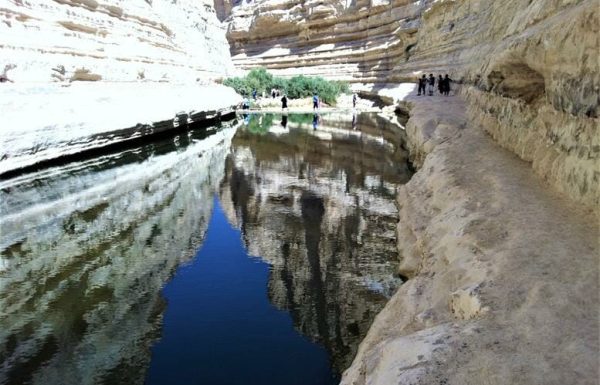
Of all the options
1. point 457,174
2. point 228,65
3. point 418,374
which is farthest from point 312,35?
point 418,374

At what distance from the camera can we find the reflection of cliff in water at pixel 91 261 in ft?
13.8

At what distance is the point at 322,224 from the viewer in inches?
315

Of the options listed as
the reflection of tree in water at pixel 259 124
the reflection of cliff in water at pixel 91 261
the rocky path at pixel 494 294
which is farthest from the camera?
the reflection of tree in water at pixel 259 124

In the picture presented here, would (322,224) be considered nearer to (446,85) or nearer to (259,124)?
(259,124)

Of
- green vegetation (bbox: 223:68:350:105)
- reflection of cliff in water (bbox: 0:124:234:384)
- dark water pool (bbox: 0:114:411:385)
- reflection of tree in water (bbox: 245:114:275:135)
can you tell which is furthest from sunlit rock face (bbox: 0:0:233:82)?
green vegetation (bbox: 223:68:350:105)

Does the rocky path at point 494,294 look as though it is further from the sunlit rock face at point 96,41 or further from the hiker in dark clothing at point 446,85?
the hiker in dark clothing at point 446,85

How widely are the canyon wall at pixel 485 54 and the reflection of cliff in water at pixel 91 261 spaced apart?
404 cm

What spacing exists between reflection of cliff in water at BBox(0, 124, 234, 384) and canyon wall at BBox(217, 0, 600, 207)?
4040mm

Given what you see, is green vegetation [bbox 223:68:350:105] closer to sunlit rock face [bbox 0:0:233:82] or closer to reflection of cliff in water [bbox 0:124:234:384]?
sunlit rock face [bbox 0:0:233:82]

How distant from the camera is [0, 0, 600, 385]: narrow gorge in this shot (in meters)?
3.20

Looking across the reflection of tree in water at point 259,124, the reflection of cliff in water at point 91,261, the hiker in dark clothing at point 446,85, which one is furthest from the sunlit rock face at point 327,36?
the reflection of cliff in water at point 91,261

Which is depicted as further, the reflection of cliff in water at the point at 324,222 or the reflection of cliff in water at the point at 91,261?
the reflection of cliff in water at the point at 324,222

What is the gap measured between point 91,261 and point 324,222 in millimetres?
3274

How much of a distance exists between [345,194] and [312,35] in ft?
130
